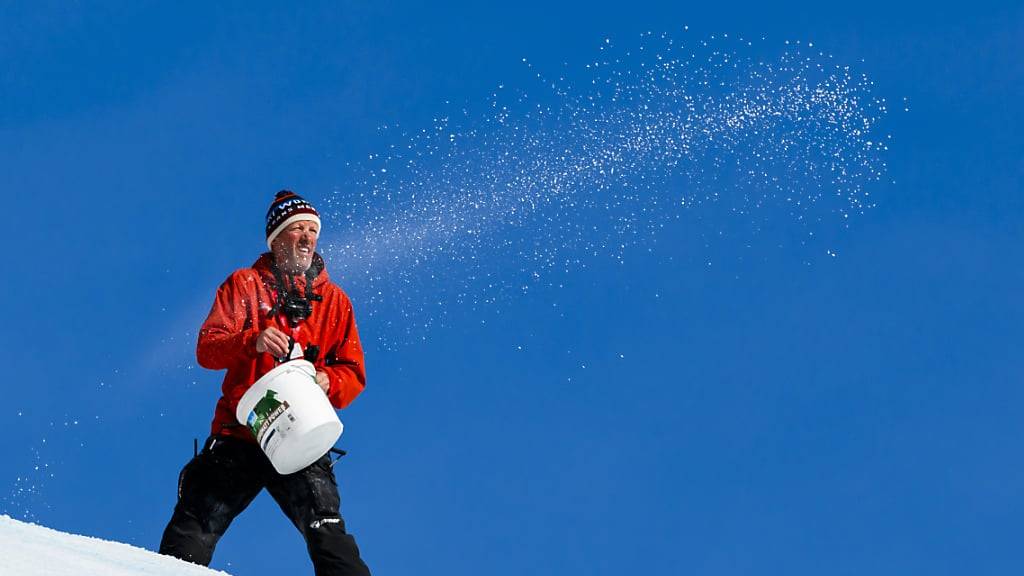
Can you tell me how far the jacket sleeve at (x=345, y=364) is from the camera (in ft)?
22.3

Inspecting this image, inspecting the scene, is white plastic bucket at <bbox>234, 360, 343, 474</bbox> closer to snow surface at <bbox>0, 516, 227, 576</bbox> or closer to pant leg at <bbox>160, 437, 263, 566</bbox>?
pant leg at <bbox>160, 437, 263, 566</bbox>

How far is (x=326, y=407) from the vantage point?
637 centimetres

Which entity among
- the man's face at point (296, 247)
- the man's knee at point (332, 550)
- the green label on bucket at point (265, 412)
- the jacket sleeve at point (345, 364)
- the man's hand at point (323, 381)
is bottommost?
the man's knee at point (332, 550)

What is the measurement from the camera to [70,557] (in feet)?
15.8

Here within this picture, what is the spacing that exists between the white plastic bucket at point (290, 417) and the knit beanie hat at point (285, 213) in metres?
1.13

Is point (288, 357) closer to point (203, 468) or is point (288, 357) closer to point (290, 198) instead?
point (203, 468)

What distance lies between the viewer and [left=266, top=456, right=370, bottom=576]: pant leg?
609 cm

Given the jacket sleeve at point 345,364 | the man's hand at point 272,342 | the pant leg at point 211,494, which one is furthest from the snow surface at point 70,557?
the jacket sleeve at point 345,364

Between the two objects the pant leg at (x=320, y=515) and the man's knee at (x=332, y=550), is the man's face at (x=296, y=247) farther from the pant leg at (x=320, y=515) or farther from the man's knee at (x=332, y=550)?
the man's knee at (x=332, y=550)

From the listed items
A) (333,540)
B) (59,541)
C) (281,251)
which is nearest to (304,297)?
(281,251)

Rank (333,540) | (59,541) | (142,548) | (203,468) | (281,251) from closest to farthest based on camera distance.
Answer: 1. (59,541)
2. (142,548)
3. (333,540)
4. (203,468)
5. (281,251)

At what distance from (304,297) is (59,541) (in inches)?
83.8

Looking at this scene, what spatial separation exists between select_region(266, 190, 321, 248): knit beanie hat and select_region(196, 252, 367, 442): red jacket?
17cm

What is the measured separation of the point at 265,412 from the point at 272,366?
0.48 metres
